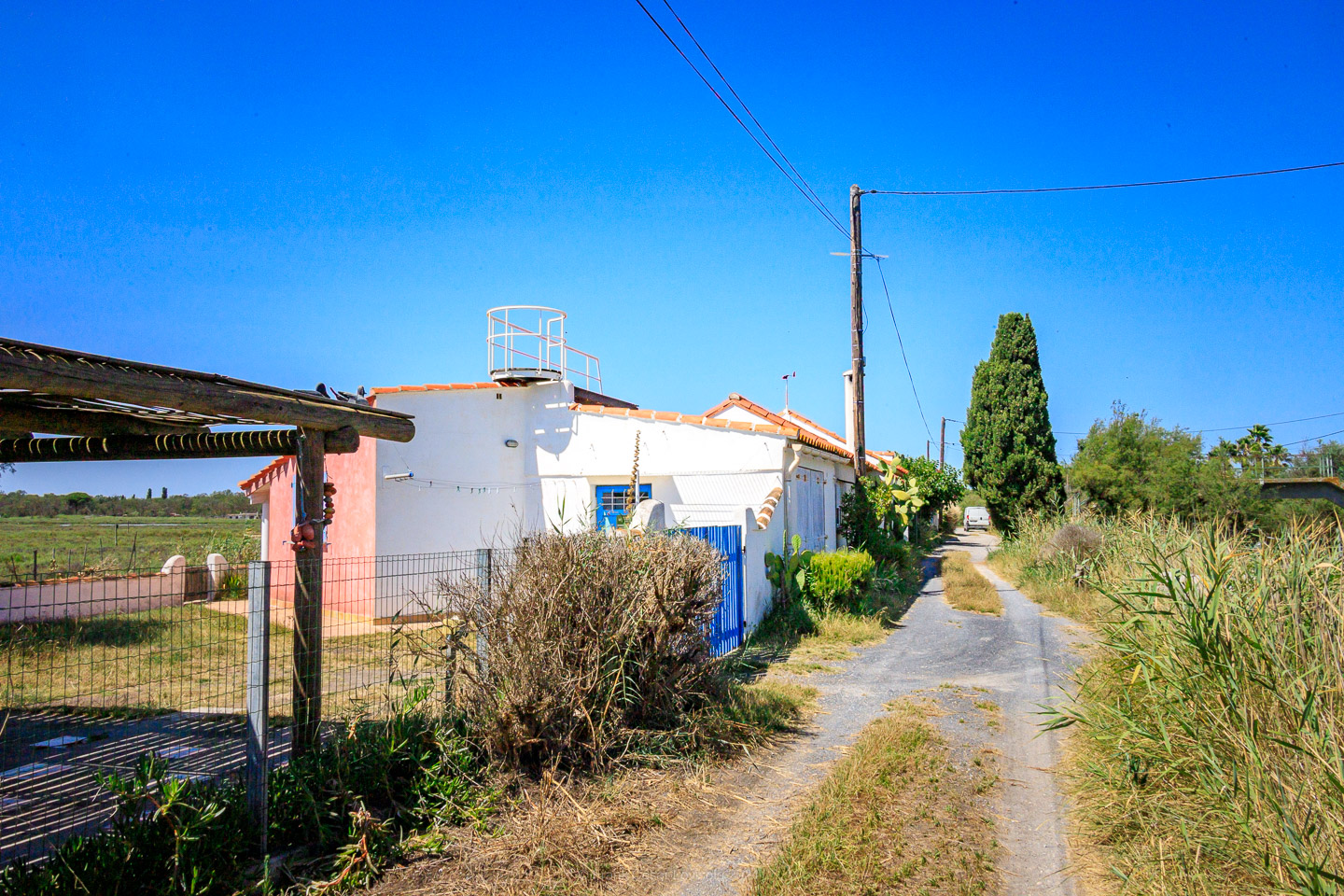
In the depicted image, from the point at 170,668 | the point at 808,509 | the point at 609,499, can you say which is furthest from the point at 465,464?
the point at 170,668

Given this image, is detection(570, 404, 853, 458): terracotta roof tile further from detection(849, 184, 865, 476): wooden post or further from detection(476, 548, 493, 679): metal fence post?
detection(476, 548, 493, 679): metal fence post

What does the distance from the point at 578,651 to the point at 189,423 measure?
364 cm

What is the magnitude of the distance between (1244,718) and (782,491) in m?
9.33

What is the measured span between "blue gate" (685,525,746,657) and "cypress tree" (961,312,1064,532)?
64.8ft

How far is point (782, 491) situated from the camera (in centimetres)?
1323

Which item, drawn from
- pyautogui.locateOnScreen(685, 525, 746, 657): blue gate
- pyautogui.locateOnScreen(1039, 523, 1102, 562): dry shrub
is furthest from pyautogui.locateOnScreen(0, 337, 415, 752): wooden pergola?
pyautogui.locateOnScreen(1039, 523, 1102, 562): dry shrub

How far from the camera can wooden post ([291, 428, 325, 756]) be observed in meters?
4.72

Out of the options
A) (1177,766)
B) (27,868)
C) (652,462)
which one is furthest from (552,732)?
A: (652,462)

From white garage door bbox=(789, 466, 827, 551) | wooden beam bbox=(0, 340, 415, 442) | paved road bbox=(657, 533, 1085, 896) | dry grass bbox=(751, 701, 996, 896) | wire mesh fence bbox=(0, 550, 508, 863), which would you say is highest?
wooden beam bbox=(0, 340, 415, 442)

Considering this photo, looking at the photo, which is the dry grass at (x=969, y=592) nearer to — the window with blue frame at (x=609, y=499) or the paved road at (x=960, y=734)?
the paved road at (x=960, y=734)

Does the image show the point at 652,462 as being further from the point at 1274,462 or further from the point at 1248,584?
the point at 1274,462

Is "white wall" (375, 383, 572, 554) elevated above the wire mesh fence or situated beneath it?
elevated above

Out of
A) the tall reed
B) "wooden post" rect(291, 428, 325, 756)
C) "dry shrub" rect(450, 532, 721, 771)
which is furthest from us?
"dry shrub" rect(450, 532, 721, 771)

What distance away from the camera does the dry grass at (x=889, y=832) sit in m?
4.12
